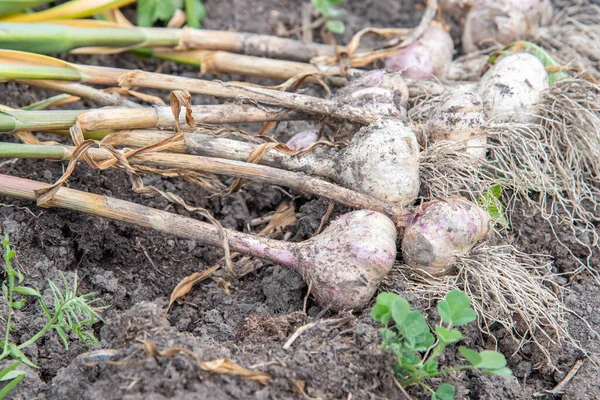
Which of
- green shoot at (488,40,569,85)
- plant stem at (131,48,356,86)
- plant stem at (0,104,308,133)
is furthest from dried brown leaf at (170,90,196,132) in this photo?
green shoot at (488,40,569,85)

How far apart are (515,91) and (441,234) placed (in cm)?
73

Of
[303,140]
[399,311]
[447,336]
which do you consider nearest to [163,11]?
[303,140]

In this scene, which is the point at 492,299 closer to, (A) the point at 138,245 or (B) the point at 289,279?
(B) the point at 289,279

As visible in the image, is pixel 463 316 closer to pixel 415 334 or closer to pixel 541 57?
pixel 415 334

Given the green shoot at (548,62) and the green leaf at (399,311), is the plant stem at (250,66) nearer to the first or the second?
the green shoot at (548,62)

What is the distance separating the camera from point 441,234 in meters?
1.74

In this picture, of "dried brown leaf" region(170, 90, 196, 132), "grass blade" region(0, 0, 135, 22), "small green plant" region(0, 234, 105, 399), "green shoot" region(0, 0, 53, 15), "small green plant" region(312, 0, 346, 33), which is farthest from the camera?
"small green plant" region(312, 0, 346, 33)

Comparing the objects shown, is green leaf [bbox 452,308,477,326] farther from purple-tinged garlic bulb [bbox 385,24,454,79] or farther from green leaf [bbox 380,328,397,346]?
purple-tinged garlic bulb [bbox 385,24,454,79]

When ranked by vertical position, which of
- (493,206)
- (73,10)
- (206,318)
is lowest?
(206,318)

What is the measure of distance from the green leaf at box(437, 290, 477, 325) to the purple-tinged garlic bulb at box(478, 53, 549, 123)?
2.87 ft

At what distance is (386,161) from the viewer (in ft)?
6.03

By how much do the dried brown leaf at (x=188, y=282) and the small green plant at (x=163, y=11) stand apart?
129cm

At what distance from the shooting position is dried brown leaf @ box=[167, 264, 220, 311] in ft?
5.93

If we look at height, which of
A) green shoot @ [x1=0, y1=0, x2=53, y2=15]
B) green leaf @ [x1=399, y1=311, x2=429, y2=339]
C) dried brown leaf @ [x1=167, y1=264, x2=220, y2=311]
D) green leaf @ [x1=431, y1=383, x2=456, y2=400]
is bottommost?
dried brown leaf @ [x1=167, y1=264, x2=220, y2=311]
